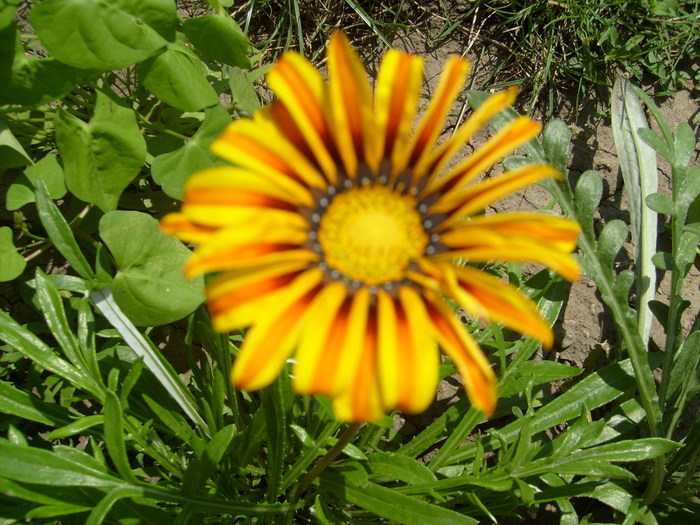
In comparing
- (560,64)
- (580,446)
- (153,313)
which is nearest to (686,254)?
(580,446)

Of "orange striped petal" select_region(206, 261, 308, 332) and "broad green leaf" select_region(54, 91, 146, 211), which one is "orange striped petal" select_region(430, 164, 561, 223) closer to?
"orange striped petal" select_region(206, 261, 308, 332)

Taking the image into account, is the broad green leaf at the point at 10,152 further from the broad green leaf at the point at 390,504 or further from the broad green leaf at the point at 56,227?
the broad green leaf at the point at 390,504

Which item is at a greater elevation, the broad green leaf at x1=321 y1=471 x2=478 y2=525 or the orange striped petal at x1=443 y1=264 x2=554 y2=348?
the orange striped petal at x1=443 y1=264 x2=554 y2=348

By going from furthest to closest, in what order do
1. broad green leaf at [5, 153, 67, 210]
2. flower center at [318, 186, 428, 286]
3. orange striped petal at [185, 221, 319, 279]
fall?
broad green leaf at [5, 153, 67, 210] < flower center at [318, 186, 428, 286] < orange striped petal at [185, 221, 319, 279]

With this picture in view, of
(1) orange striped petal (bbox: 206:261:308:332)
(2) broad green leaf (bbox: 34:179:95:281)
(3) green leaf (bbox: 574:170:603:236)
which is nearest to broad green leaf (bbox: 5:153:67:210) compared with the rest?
(2) broad green leaf (bbox: 34:179:95:281)

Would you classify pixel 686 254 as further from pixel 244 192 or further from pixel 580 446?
pixel 244 192

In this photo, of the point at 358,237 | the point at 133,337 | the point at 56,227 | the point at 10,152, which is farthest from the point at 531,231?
the point at 10,152

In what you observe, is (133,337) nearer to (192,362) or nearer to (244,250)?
(192,362)

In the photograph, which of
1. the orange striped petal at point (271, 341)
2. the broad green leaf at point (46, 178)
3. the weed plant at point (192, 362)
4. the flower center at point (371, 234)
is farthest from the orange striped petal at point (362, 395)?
the broad green leaf at point (46, 178)
